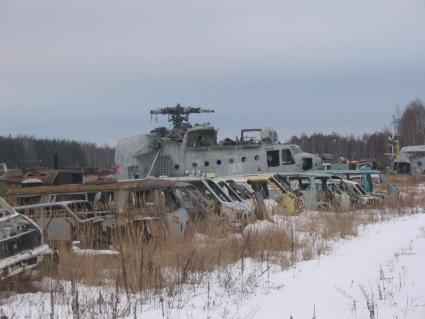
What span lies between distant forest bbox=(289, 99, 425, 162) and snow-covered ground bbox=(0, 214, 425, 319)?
203ft

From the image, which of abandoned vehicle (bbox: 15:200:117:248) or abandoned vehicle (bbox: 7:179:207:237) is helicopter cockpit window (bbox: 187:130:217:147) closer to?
abandoned vehicle (bbox: 7:179:207:237)

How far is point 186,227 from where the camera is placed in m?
10.9

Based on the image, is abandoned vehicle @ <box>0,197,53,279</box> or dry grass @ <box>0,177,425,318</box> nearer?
abandoned vehicle @ <box>0,197,53,279</box>

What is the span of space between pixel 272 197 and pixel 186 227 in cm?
856

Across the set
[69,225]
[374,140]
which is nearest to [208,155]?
[69,225]

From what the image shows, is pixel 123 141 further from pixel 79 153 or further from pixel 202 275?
pixel 79 153

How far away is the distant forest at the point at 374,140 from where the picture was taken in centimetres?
8462

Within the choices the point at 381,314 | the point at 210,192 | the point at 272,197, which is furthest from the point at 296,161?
the point at 381,314

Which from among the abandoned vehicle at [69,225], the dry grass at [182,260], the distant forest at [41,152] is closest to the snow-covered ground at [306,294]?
the dry grass at [182,260]

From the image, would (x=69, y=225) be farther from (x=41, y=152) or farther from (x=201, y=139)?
(x=41, y=152)

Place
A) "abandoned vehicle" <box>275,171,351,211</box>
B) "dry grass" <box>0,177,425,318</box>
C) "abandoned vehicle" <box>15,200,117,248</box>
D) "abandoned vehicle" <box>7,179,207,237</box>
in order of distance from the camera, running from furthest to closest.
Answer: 1. "abandoned vehicle" <box>275,171,351,211</box>
2. "abandoned vehicle" <box>7,179,207,237</box>
3. "abandoned vehicle" <box>15,200,117,248</box>
4. "dry grass" <box>0,177,425,318</box>

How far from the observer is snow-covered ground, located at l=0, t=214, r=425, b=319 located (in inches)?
241

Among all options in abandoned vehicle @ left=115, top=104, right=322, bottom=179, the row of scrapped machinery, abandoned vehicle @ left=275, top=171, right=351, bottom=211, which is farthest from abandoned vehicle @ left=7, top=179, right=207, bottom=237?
abandoned vehicle @ left=115, top=104, right=322, bottom=179

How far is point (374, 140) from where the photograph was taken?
110562 mm
